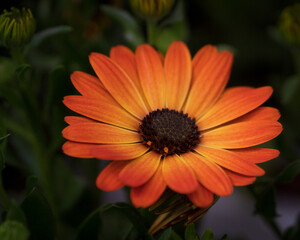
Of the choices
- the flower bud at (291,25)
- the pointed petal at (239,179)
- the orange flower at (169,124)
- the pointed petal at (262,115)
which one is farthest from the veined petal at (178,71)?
the flower bud at (291,25)

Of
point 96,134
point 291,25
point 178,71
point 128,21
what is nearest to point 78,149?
point 96,134

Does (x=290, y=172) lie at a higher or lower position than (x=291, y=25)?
lower

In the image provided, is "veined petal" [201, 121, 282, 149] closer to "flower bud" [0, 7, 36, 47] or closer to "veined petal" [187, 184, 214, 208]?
"veined petal" [187, 184, 214, 208]

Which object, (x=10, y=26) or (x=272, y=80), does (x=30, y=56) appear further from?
(x=272, y=80)

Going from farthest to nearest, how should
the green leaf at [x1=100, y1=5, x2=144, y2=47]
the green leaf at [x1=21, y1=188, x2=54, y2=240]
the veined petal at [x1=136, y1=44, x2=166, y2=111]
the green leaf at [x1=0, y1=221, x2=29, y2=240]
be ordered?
the green leaf at [x1=100, y1=5, x2=144, y2=47]
the veined petal at [x1=136, y1=44, x2=166, y2=111]
the green leaf at [x1=21, y1=188, x2=54, y2=240]
the green leaf at [x1=0, y1=221, x2=29, y2=240]

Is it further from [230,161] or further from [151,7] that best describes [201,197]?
[151,7]

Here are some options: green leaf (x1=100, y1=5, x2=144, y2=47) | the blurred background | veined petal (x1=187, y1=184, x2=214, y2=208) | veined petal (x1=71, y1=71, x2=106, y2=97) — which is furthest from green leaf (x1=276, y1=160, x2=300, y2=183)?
green leaf (x1=100, y1=5, x2=144, y2=47)
